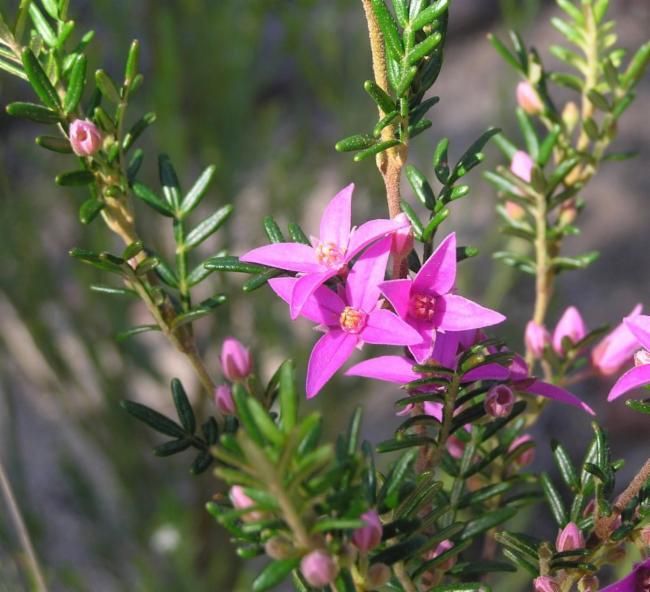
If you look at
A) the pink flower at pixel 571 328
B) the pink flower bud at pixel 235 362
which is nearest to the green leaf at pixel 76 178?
the pink flower bud at pixel 235 362

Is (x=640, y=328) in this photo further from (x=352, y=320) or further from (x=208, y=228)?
(x=208, y=228)

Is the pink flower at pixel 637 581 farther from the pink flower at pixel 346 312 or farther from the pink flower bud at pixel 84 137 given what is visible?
the pink flower bud at pixel 84 137

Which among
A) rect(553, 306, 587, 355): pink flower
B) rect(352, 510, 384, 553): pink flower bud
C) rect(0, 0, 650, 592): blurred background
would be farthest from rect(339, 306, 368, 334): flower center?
rect(0, 0, 650, 592): blurred background

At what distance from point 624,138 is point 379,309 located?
8.41ft

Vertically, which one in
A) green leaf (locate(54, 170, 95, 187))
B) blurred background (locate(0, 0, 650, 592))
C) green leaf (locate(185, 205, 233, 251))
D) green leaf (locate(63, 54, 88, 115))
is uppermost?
green leaf (locate(63, 54, 88, 115))

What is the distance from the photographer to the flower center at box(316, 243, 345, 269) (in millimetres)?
484

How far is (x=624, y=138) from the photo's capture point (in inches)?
109

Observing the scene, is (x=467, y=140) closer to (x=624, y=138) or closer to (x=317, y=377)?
(x=624, y=138)

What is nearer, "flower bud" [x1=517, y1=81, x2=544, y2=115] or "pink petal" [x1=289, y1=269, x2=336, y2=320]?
"pink petal" [x1=289, y1=269, x2=336, y2=320]

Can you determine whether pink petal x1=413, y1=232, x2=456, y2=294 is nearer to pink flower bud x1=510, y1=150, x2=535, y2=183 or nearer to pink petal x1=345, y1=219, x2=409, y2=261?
pink petal x1=345, y1=219, x2=409, y2=261

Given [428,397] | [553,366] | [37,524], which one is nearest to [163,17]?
[37,524]

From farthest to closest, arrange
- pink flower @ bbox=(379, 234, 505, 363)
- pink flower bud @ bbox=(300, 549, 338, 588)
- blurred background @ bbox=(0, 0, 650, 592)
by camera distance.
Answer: blurred background @ bbox=(0, 0, 650, 592) < pink flower @ bbox=(379, 234, 505, 363) < pink flower bud @ bbox=(300, 549, 338, 588)

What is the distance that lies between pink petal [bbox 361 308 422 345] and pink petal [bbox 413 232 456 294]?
30 mm

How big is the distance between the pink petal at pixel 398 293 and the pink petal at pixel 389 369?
28mm
